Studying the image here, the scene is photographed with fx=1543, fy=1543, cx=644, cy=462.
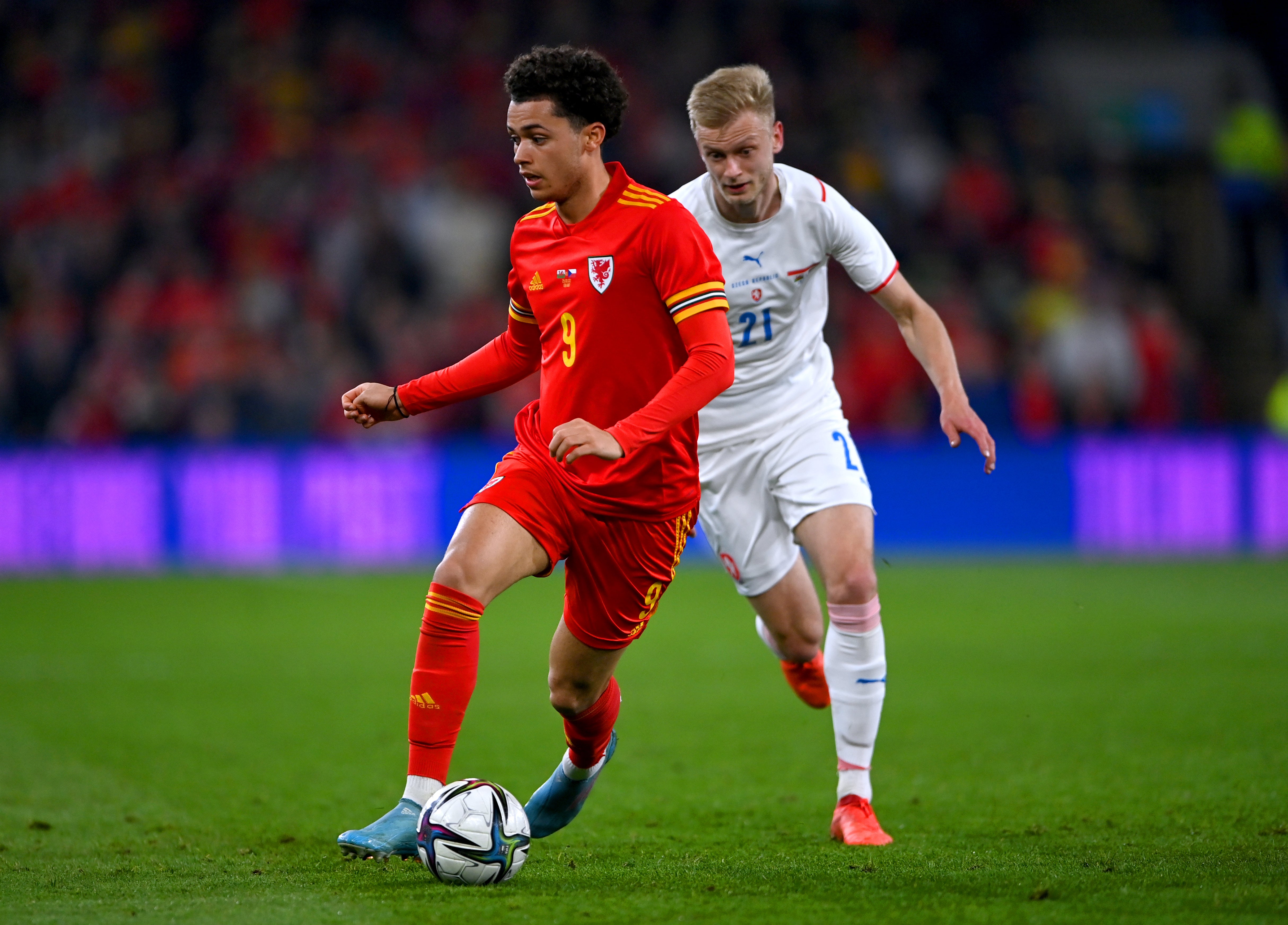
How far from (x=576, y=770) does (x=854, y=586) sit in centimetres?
103

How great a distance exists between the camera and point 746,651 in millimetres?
9359

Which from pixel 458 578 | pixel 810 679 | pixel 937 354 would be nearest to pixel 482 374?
pixel 458 578

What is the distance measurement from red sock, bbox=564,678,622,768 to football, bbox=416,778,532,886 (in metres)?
0.55

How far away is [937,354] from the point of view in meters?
4.86

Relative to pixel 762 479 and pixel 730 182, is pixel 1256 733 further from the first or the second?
pixel 730 182

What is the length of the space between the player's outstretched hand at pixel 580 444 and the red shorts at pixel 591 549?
495mm

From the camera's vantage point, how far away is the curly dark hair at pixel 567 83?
4.05 metres

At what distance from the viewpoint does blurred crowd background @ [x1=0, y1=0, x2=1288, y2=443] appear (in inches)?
573

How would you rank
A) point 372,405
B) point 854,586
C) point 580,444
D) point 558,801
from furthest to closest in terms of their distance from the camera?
point 854,586 < point 558,801 < point 372,405 < point 580,444

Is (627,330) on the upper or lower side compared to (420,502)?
upper

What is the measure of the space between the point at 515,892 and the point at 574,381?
1.34 meters

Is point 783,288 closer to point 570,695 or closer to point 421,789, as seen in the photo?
point 570,695

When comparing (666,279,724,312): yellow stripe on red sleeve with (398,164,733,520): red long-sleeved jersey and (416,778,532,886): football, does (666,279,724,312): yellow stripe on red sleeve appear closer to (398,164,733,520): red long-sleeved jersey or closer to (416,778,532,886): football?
(398,164,733,520): red long-sleeved jersey

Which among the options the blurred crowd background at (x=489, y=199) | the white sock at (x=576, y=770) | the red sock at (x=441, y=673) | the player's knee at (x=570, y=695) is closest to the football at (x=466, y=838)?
the red sock at (x=441, y=673)
